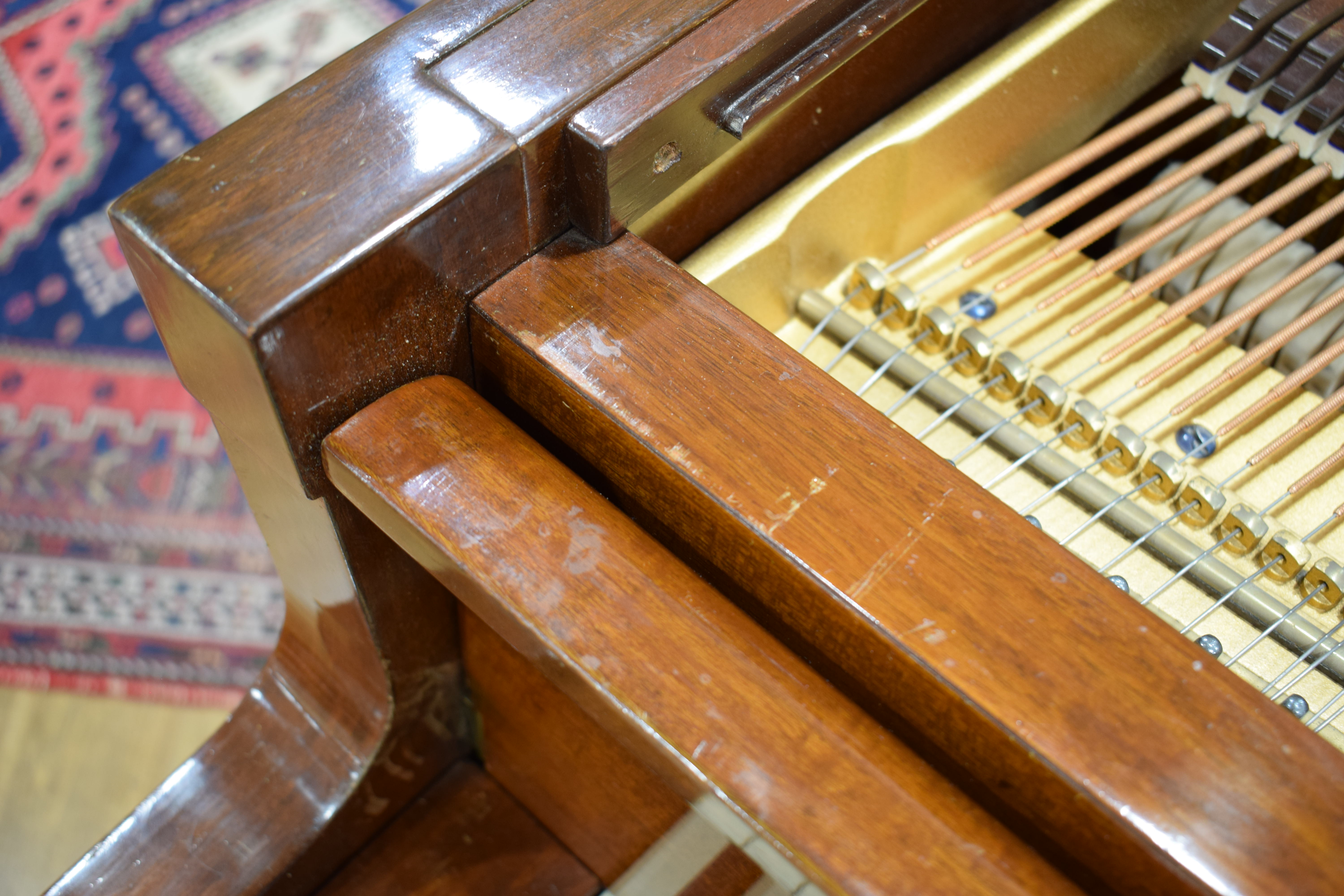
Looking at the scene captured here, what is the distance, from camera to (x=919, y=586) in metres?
0.61

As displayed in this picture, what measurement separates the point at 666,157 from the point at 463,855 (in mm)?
636

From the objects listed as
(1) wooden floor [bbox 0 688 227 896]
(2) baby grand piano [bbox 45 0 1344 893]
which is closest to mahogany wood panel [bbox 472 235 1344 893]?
(2) baby grand piano [bbox 45 0 1344 893]

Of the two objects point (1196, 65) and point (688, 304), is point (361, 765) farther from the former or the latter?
point (1196, 65)

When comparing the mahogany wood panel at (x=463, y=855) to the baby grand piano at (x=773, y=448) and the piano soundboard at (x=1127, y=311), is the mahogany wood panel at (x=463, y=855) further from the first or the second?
the piano soundboard at (x=1127, y=311)

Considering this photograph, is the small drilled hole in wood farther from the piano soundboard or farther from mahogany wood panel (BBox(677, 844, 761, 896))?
mahogany wood panel (BBox(677, 844, 761, 896))

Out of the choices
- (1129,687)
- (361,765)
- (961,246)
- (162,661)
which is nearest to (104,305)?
(162,661)

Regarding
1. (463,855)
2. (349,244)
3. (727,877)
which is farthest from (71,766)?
(349,244)

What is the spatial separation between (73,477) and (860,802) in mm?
1724

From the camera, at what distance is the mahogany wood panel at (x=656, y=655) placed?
565 mm

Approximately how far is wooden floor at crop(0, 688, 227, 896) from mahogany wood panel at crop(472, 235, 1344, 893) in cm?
120

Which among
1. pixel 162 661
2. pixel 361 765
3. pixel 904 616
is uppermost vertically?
pixel 904 616

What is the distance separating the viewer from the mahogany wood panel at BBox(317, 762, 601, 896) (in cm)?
102

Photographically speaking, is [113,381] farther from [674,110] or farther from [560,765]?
[674,110]

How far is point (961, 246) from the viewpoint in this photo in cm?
100
